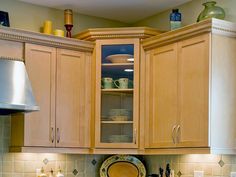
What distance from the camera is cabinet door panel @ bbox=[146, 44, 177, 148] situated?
363cm

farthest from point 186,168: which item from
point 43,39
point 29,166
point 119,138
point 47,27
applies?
point 47,27

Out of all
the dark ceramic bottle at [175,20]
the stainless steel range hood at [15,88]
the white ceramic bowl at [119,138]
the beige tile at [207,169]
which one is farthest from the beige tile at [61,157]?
the dark ceramic bottle at [175,20]

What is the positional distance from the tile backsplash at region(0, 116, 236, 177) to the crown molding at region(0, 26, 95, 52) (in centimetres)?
69

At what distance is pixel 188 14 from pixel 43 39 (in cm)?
131

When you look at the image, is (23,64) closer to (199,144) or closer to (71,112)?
(71,112)

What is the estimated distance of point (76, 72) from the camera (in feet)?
13.0

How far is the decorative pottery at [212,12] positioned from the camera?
3.56 m

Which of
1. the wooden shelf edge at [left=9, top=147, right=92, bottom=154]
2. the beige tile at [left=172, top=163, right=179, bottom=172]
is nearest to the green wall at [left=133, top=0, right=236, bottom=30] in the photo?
the beige tile at [left=172, top=163, right=179, bottom=172]

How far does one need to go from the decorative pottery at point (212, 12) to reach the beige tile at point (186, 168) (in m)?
1.22

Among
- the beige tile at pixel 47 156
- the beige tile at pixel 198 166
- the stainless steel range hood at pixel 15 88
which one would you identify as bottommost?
the beige tile at pixel 198 166

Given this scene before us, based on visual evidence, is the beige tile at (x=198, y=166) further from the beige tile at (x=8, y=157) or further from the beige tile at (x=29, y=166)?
the beige tile at (x=8, y=157)

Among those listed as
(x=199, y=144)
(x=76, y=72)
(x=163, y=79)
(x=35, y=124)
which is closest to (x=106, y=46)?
(x=76, y=72)

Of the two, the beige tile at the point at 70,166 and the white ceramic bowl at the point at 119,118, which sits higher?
the white ceramic bowl at the point at 119,118

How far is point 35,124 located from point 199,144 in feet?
4.34
